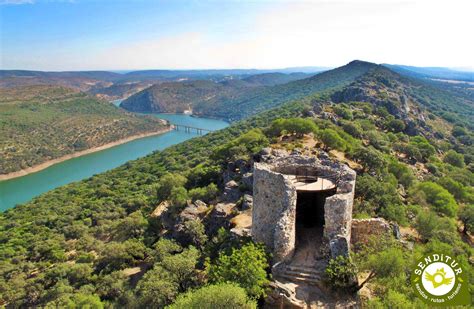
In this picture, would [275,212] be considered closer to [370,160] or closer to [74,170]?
[370,160]

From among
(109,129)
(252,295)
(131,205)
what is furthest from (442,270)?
(109,129)

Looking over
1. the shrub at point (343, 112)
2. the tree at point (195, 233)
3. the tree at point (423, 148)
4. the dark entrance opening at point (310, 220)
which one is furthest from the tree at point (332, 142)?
the shrub at point (343, 112)

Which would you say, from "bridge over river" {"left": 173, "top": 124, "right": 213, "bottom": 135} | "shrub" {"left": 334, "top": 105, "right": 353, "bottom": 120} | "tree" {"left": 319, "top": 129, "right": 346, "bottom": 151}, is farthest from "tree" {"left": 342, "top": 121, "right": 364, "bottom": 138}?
"bridge over river" {"left": 173, "top": 124, "right": 213, "bottom": 135}

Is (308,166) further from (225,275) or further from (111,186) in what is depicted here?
(111,186)

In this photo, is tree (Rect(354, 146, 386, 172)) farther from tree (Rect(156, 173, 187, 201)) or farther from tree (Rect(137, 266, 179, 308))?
tree (Rect(137, 266, 179, 308))

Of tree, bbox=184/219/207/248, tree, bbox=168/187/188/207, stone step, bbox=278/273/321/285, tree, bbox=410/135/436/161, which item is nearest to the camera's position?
stone step, bbox=278/273/321/285

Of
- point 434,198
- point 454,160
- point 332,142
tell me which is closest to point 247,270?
point 434,198
